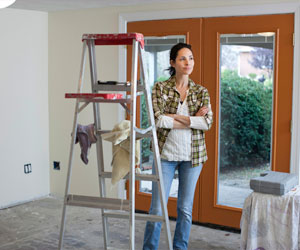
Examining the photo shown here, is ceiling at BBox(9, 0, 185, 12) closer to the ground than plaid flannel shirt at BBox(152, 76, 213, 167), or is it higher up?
higher up

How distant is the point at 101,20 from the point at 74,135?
87.4 inches

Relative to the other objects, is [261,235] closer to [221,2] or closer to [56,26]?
[221,2]

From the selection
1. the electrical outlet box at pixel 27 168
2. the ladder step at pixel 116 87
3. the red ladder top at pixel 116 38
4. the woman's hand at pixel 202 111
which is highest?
the red ladder top at pixel 116 38

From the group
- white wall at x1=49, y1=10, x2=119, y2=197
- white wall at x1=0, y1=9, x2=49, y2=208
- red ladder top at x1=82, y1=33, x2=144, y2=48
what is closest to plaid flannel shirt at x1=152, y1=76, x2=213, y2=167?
red ladder top at x1=82, y1=33, x2=144, y2=48

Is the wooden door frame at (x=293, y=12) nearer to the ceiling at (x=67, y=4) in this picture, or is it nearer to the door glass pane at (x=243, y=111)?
the door glass pane at (x=243, y=111)

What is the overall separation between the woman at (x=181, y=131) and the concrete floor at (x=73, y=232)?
0.69 m

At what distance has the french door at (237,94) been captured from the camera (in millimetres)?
3699

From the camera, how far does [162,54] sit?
4.29m

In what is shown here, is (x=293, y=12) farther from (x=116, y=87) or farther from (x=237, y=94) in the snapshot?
(x=116, y=87)

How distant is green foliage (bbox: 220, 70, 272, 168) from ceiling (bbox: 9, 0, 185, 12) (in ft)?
A: 3.34

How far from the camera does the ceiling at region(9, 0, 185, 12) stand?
4.17 m

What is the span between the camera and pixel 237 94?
13.0 feet

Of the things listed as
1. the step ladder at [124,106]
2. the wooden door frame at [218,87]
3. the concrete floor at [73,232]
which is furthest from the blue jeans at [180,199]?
the wooden door frame at [218,87]

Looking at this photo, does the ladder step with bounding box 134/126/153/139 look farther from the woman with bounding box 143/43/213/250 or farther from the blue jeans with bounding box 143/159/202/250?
the blue jeans with bounding box 143/159/202/250
